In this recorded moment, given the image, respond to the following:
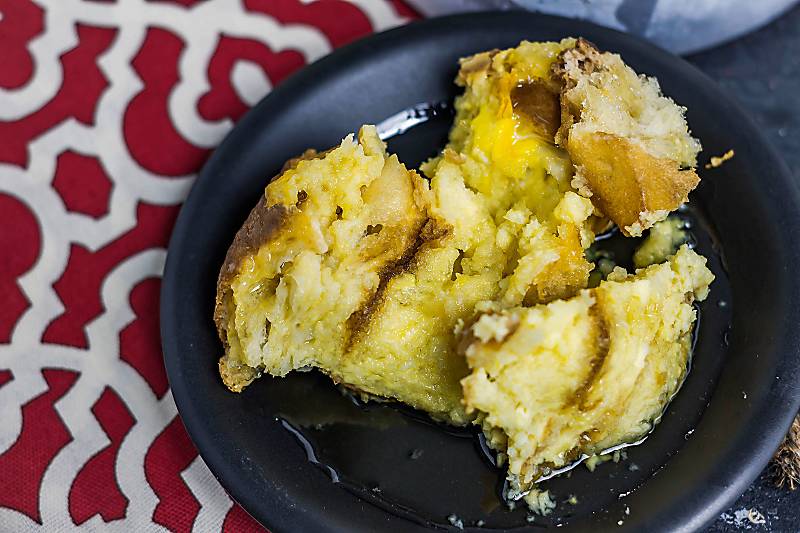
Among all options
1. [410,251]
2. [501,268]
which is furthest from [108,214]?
[501,268]

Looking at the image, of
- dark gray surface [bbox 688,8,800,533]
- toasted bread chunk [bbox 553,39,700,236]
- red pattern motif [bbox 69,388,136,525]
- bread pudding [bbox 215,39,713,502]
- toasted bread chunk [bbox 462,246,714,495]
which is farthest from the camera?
dark gray surface [bbox 688,8,800,533]

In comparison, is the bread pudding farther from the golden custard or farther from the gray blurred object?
the gray blurred object

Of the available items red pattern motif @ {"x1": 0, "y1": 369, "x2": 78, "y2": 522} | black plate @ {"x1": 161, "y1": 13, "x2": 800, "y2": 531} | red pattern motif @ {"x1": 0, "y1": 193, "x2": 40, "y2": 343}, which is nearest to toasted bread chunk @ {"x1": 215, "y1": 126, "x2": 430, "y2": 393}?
black plate @ {"x1": 161, "y1": 13, "x2": 800, "y2": 531}

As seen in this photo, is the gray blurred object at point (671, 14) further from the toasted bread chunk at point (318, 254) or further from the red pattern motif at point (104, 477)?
the red pattern motif at point (104, 477)

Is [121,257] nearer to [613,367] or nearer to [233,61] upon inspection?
[233,61]

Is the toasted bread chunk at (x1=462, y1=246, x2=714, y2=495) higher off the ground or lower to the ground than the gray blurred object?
lower

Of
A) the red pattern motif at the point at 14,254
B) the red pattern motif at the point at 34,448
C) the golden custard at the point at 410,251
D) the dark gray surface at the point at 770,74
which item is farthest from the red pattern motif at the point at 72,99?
the dark gray surface at the point at 770,74
